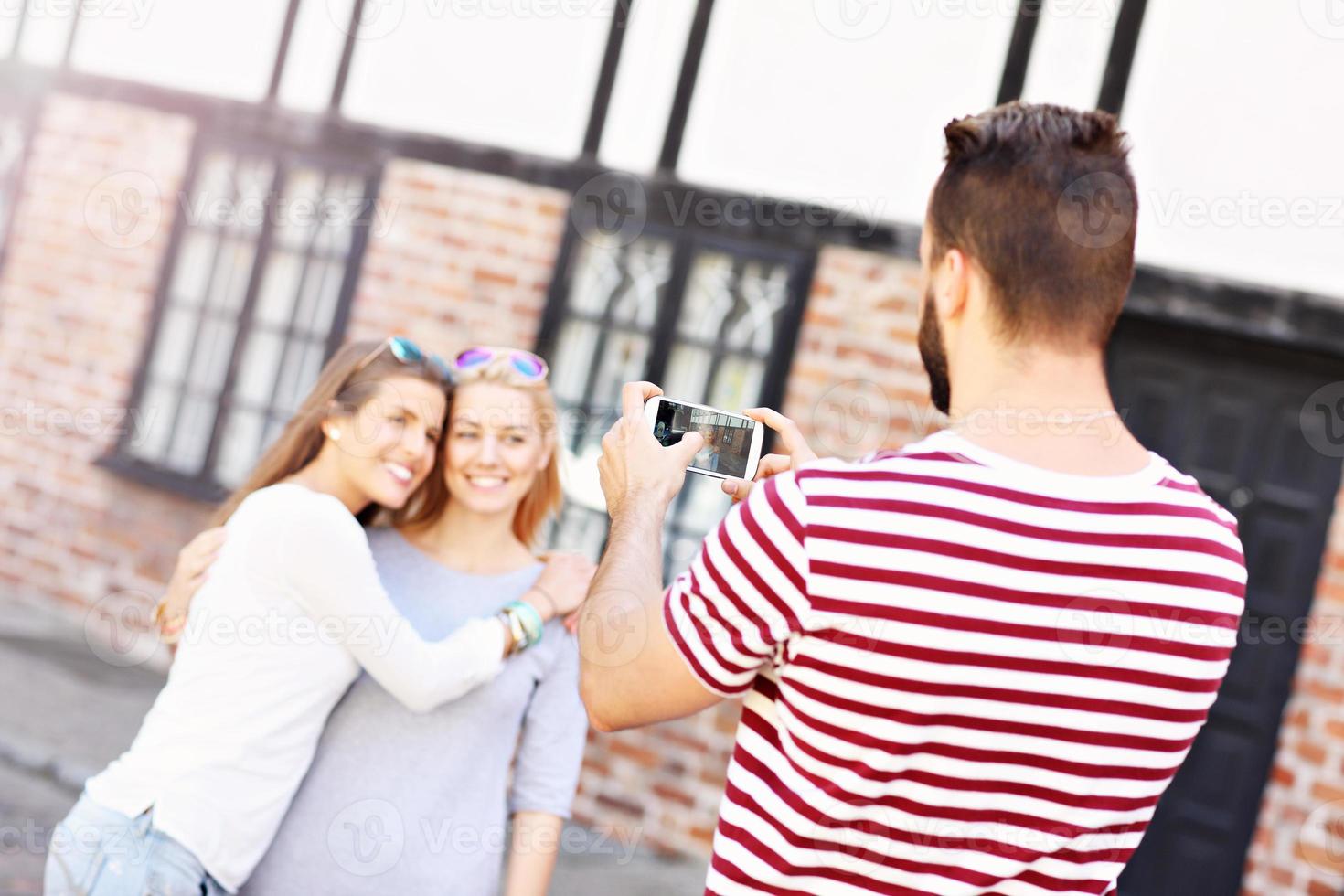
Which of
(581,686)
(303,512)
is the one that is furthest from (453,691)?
(581,686)

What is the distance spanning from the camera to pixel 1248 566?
438cm

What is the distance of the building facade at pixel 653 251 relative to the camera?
4.35 metres

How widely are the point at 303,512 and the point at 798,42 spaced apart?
3.86m

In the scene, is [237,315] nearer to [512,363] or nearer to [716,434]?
[512,363]

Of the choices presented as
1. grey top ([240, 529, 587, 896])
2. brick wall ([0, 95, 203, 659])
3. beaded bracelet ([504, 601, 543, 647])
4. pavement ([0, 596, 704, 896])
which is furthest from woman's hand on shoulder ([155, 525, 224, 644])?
brick wall ([0, 95, 203, 659])

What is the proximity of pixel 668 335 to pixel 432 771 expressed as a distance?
3.31 m

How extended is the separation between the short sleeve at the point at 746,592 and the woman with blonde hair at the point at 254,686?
3.12 feet

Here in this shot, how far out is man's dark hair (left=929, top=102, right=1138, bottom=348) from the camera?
3.84ft

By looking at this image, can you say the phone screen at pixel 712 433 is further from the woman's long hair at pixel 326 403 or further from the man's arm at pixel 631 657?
the woman's long hair at pixel 326 403

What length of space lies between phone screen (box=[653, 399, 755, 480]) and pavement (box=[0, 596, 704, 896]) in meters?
3.14

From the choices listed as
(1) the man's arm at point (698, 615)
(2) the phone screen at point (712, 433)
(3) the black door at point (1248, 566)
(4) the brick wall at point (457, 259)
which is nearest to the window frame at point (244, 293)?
(4) the brick wall at point (457, 259)

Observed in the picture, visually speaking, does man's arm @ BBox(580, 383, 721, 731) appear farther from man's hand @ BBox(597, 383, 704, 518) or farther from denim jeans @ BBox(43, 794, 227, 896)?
denim jeans @ BBox(43, 794, 227, 896)

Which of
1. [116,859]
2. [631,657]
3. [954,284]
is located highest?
[954,284]

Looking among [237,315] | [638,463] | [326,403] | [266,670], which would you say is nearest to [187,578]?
[266,670]
